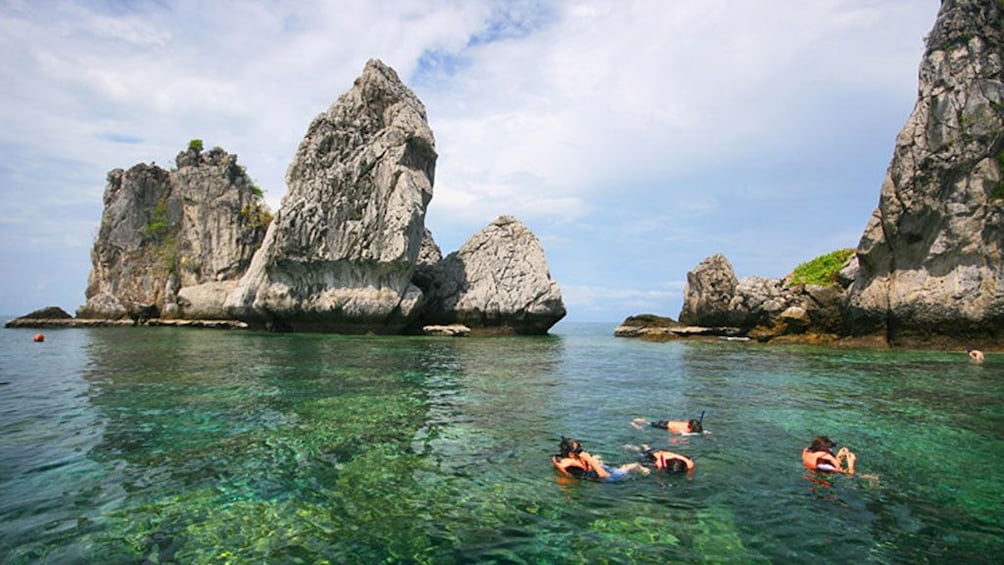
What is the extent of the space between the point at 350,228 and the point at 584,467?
40.2 m

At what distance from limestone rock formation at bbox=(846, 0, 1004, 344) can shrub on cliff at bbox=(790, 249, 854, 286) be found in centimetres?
971

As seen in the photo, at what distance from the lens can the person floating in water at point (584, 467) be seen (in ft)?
27.8

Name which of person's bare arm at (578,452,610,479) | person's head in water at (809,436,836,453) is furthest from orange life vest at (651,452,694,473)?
person's head in water at (809,436,836,453)

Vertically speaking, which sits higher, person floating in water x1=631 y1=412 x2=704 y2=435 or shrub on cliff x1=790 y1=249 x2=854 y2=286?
shrub on cliff x1=790 y1=249 x2=854 y2=286

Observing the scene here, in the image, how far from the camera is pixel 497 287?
157 ft

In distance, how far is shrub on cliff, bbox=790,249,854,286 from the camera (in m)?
43.3

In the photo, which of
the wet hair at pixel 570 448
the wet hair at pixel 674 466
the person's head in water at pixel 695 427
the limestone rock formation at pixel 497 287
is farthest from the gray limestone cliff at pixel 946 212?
the wet hair at pixel 570 448

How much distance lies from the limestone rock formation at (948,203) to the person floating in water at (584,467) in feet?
105

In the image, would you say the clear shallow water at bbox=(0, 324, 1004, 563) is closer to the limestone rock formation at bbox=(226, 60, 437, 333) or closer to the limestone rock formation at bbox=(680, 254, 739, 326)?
the limestone rock formation at bbox=(226, 60, 437, 333)

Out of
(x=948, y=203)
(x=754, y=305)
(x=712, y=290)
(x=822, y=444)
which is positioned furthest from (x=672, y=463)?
(x=712, y=290)

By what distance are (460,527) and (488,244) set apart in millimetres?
45054

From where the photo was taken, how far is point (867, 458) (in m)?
9.80

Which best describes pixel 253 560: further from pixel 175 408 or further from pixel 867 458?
pixel 867 458

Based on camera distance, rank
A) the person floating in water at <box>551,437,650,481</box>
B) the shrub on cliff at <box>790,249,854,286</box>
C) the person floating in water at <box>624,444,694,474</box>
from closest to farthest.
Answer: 1. the person floating in water at <box>551,437,650,481</box>
2. the person floating in water at <box>624,444,694,474</box>
3. the shrub on cliff at <box>790,249,854,286</box>
